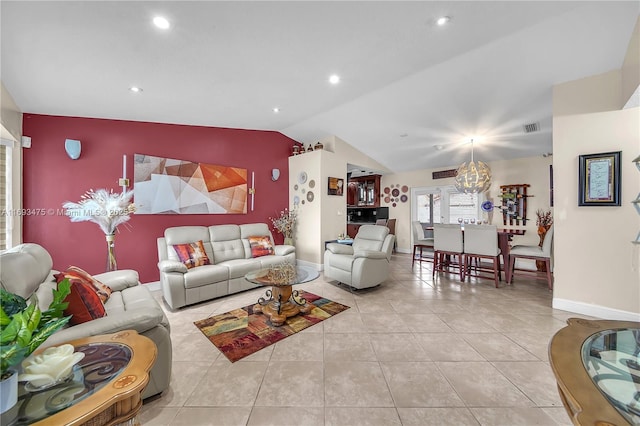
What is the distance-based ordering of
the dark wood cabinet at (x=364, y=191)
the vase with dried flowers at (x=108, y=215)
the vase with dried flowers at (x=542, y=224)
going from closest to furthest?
the vase with dried flowers at (x=108, y=215) < the vase with dried flowers at (x=542, y=224) < the dark wood cabinet at (x=364, y=191)

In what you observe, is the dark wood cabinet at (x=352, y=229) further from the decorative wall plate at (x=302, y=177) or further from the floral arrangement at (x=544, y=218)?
the floral arrangement at (x=544, y=218)

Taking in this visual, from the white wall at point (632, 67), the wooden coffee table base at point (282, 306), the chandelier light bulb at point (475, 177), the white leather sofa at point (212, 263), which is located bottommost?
the wooden coffee table base at point (282, 306)

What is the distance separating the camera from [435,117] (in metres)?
4.03

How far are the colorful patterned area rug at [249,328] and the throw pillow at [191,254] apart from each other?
935mm

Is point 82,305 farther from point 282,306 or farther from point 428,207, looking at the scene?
point 428,207

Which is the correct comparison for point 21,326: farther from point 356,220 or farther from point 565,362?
point 356,220

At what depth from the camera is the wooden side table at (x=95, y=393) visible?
74cm

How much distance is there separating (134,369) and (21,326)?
1.26 feet

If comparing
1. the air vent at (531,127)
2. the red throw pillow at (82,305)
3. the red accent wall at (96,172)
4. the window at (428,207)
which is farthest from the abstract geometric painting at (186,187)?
the air vent at (531,127)

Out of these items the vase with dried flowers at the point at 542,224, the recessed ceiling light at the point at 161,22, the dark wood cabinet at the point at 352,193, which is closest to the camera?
the recessed ceiling light at the point at 161,22

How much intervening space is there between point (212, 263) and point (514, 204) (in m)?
6.42

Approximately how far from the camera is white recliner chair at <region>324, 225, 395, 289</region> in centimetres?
343

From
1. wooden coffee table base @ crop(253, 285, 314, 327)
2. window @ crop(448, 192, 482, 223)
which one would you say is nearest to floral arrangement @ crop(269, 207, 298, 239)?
wooden coffee table base @ crop(253, 285, 314, 327)

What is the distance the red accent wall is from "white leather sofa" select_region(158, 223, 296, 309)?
0.49m
